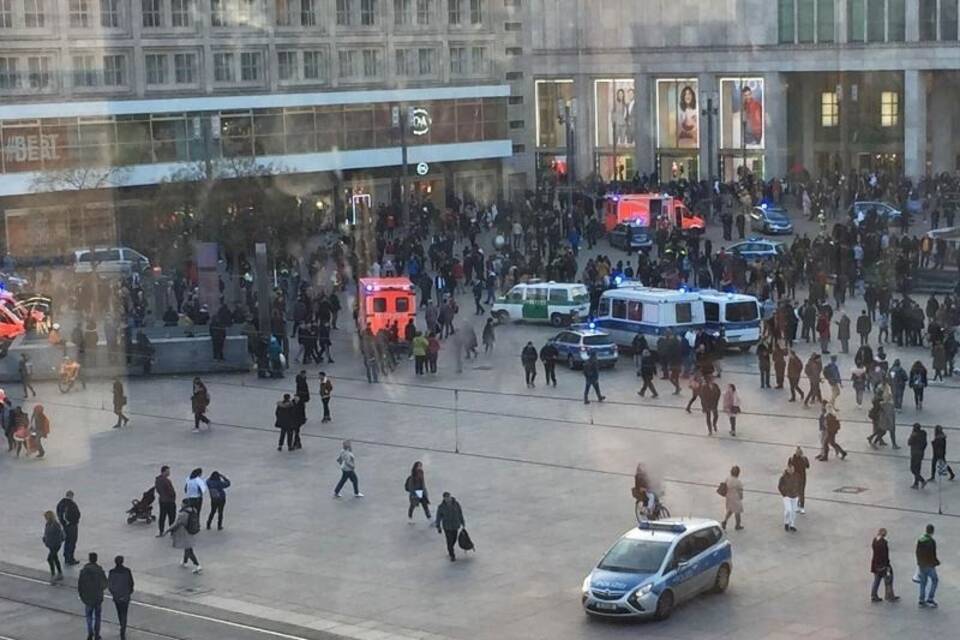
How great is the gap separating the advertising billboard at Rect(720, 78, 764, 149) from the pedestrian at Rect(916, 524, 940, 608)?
180ft

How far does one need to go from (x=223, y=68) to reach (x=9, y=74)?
24.9 ft

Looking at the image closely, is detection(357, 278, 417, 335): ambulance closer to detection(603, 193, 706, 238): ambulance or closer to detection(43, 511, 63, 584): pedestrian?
detection(603, 193, 706, 238): ambulance

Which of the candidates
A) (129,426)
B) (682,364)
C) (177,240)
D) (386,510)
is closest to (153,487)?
(386,510)

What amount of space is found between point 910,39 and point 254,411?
42.3 metres

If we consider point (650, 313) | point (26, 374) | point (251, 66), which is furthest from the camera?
point (251, 66)

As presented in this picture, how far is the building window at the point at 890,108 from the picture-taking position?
78.9 meters

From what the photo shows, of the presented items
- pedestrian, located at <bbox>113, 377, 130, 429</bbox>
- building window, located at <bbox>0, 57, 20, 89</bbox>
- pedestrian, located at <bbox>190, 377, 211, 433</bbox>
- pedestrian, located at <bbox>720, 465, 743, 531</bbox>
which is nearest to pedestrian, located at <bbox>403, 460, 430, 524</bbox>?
pedestrian, located at <bbox>720, 465, 743, 531</bbox>

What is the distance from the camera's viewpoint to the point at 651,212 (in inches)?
2463

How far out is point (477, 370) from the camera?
43.3 m

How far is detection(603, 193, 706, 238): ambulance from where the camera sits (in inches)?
2453

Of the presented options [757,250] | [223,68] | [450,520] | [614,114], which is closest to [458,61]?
[614,114]

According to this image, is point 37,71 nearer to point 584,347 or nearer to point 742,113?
point 742,113

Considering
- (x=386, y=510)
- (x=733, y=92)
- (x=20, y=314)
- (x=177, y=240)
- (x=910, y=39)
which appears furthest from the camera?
(x=733, y=92)

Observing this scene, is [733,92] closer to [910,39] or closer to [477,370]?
[910,39]
